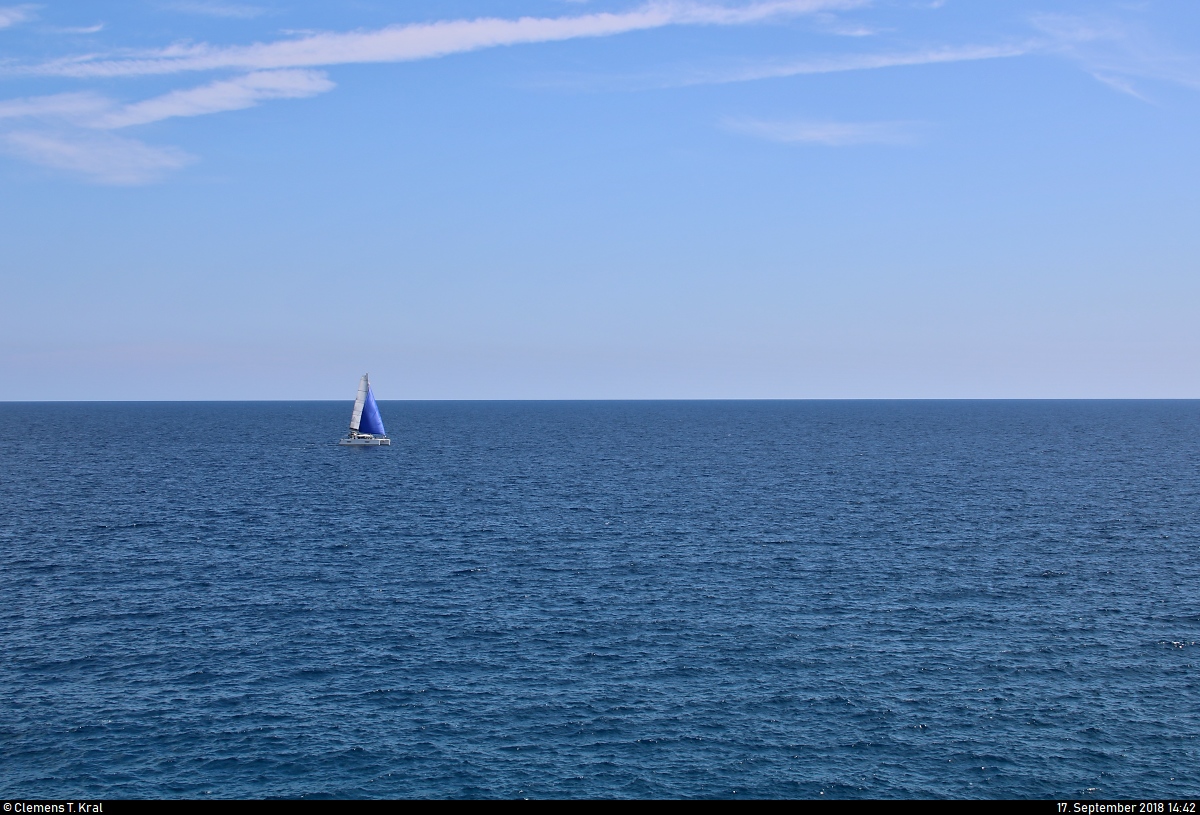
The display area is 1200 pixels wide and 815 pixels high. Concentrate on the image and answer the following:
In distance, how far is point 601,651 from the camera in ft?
179

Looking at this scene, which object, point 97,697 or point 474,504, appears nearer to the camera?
point 97,697

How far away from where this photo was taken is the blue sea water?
4069cm

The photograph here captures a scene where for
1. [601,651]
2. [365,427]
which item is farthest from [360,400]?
[601,651]

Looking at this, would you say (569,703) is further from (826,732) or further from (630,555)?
(630,555)

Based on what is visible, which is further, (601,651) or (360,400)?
(360,400)

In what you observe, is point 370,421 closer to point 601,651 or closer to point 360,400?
point 360,400

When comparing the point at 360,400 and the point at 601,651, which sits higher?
the point at 360,400

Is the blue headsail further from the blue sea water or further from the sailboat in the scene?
the blue sea water

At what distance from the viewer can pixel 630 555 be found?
81.9 meters

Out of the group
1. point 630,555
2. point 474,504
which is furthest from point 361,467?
point 630,555

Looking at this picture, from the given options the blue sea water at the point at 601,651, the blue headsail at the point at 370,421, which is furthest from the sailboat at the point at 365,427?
the blue sea water at the point at 601,651

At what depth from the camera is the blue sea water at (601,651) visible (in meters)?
40.7
